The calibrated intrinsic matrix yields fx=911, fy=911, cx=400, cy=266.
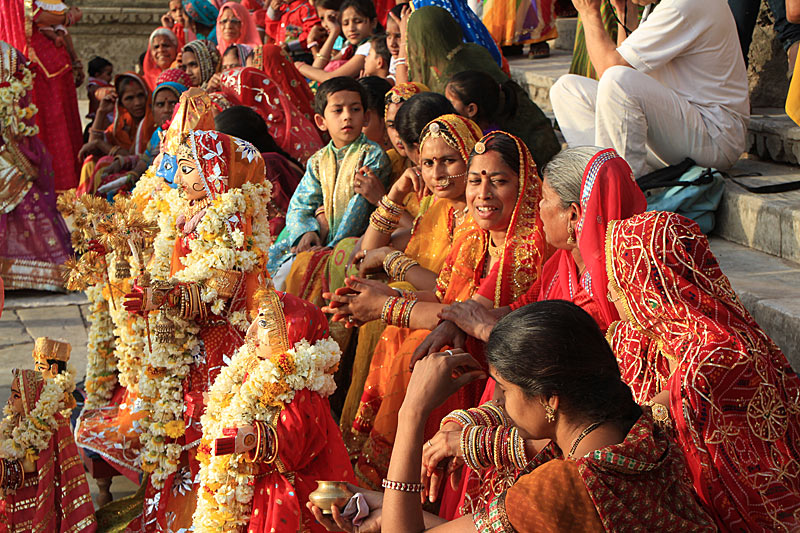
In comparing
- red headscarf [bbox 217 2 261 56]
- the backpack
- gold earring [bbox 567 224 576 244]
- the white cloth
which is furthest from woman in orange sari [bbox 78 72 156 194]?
gold earring [bbox 567 224 576 244]

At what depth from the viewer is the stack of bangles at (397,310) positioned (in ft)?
11.2

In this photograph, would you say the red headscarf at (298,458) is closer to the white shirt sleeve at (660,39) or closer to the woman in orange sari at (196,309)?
the woman in orange sari at (196,309)

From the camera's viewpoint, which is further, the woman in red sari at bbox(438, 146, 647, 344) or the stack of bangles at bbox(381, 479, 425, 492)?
the woman in red sari at bbox(438, 146, 647, 344)

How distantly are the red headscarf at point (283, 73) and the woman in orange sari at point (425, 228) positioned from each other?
122 inches

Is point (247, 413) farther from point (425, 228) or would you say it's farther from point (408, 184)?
point (408, 184)

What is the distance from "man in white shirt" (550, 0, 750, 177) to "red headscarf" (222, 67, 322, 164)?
2576mm

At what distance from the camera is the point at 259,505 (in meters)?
2.85

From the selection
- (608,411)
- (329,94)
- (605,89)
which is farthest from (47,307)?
(608,411)

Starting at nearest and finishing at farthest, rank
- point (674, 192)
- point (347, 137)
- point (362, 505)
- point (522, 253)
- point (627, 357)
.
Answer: point (362, 505) → point (627, 357) → point (522, 253) → point (674, 192) → point (347, 137)

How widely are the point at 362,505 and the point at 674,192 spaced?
101 inches

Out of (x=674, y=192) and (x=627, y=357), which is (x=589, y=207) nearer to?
(x=627, y=357)

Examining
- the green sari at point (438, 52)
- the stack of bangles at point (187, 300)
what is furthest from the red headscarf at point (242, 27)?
the stack of bangles at point (187, 300)

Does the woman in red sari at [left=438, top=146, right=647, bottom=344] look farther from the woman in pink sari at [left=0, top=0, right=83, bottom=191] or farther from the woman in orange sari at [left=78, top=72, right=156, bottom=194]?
the woman in pink sari at [left=0, top=0, right=83, bottom=191]

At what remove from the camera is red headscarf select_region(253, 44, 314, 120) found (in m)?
7.14
